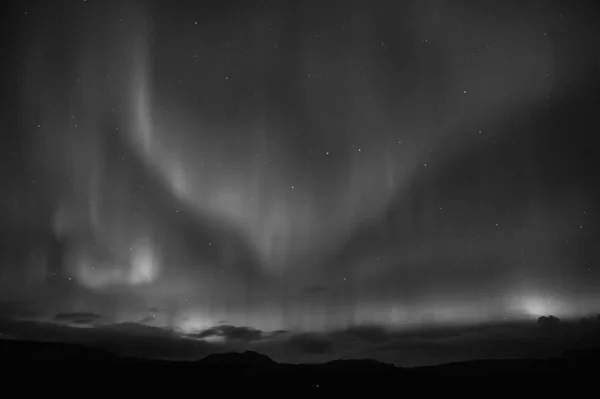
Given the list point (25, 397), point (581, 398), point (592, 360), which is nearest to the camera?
point (25, 397)

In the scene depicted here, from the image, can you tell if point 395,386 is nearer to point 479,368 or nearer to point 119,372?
point 479,368

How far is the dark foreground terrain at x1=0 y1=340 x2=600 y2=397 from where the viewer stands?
2513 inches

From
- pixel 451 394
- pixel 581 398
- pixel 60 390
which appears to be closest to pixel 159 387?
pixel 60 390

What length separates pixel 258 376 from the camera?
97.2 meters

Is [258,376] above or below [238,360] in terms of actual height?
below

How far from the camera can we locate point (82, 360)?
85.9 meters

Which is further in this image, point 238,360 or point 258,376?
point 238,360

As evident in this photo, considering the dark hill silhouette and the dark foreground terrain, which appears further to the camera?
the dark hill silhouette

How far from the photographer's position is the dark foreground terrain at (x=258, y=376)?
6382 centimetres

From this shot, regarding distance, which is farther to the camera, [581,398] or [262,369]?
[262,369]

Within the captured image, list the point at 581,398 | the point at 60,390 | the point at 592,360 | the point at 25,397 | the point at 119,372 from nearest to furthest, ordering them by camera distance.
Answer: the point at 25,397
the point at 60,390
the point at 581,398
the point at 119,372
the point at 592,360

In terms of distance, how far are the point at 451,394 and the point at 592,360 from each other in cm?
3926

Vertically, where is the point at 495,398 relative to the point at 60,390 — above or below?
below

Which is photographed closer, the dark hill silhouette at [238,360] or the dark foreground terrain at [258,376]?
the dark foreground terrain at [258,376]
